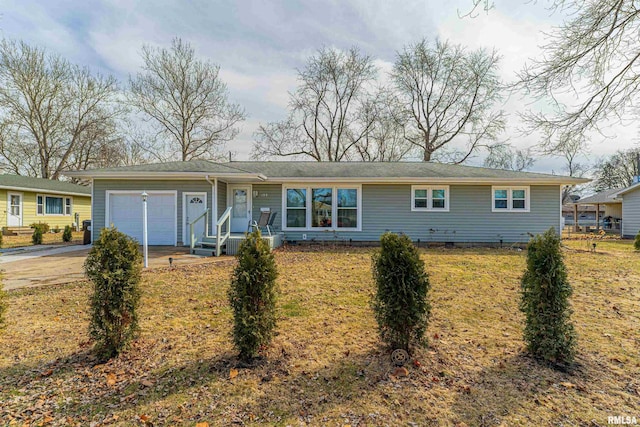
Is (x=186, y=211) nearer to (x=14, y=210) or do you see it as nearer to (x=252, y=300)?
(x=252, y=300)

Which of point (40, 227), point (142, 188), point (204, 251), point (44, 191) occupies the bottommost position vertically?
point (204, 251)

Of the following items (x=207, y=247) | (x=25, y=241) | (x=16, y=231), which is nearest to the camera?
(x=207, y=247)

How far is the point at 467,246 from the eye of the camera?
12039 millimetres

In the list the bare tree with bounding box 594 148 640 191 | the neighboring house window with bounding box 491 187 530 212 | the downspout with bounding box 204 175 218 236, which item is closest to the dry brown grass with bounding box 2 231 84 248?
the downspout with bounding box 204 175 218 236

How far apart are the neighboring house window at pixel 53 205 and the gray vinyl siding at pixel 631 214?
115 ft

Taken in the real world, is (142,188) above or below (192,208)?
above

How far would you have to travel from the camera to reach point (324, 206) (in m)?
12.3

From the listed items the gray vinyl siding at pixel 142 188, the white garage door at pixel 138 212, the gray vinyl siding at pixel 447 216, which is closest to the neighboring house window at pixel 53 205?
the gray vinyl siding at pixel 142 188

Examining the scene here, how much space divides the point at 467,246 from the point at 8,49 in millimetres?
30893

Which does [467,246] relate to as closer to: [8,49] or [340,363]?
[340,363]

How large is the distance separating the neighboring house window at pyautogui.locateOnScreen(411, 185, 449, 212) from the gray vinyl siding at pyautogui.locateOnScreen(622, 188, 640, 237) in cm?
1410

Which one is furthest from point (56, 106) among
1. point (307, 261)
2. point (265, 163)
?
point (307, 261)

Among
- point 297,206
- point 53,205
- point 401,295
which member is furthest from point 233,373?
point 53,205

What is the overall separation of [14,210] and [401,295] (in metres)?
23.3
